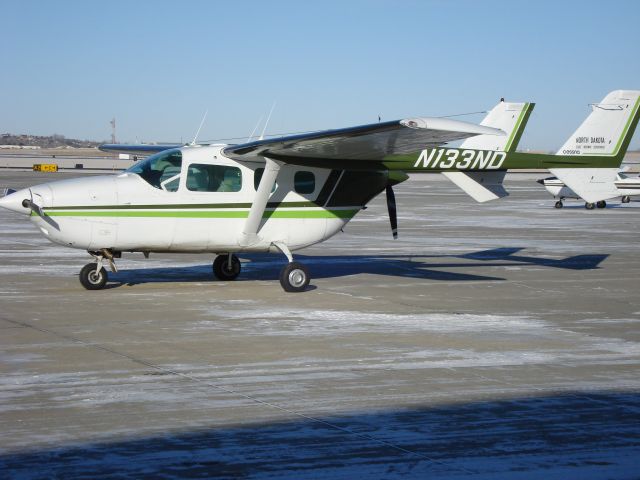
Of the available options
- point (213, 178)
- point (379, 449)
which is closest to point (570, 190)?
point (213, 178)

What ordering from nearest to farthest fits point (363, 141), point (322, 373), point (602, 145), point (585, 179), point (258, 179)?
1. point (322, 373)
2. point (363, 141)
3. point (258, 179)
4. point (585, 179)
5. point (602, 145)

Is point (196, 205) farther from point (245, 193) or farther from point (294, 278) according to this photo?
point (294, 278)

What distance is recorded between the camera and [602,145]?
17312mm

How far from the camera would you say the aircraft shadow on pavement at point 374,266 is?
16.3 meters

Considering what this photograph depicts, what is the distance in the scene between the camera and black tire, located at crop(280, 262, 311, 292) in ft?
47.3

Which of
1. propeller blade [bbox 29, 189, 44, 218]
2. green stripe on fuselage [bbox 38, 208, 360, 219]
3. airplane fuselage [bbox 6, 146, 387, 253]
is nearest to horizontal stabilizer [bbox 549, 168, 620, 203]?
airplane fuselage [bbox 6, 146, 387, 253]

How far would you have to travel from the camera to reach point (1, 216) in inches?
1266

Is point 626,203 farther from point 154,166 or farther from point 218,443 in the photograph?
point 218,443

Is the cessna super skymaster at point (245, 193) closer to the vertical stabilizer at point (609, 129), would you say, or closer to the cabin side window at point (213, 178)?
the cabin side window at point (213, 178)

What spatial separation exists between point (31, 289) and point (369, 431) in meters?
8.85

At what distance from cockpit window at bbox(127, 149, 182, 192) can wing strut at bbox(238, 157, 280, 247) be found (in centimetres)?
120

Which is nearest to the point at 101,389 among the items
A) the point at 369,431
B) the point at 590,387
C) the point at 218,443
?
the point at 218,443

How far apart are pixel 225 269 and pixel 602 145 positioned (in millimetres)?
7122

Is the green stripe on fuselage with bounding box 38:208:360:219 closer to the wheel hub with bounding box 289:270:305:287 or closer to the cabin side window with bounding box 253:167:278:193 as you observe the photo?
the cabin side window with bounding box 253:167:278:193
